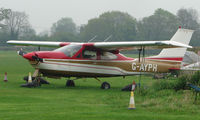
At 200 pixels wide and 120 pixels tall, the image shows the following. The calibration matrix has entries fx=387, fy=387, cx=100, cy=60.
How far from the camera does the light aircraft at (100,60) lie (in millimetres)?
18453

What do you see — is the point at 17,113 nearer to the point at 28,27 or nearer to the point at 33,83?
the point at 33,83

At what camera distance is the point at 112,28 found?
2884 inches

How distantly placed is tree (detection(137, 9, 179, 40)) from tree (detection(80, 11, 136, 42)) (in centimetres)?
180

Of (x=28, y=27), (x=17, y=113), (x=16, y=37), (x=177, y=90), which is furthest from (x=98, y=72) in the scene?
(x=28, y=27)

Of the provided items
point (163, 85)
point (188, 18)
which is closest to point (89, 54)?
point (163, 85)

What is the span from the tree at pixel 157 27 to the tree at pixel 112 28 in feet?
5.91

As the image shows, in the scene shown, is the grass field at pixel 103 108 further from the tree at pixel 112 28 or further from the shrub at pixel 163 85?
the tree at pixel 112 28

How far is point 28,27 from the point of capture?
96062mm

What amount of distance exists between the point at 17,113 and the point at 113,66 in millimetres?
10248

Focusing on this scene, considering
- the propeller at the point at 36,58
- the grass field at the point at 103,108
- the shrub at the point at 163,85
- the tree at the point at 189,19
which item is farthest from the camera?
the tree at the point at 189,19

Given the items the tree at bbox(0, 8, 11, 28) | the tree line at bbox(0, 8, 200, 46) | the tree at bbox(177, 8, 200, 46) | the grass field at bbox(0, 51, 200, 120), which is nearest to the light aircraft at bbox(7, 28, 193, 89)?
the grass field at bbox(0, 51, 200, 120)

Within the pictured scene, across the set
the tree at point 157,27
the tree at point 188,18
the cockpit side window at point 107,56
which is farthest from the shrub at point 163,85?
the tree at point 188,18

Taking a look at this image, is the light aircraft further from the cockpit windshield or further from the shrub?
the shrub

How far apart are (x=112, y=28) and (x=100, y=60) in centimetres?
5371
